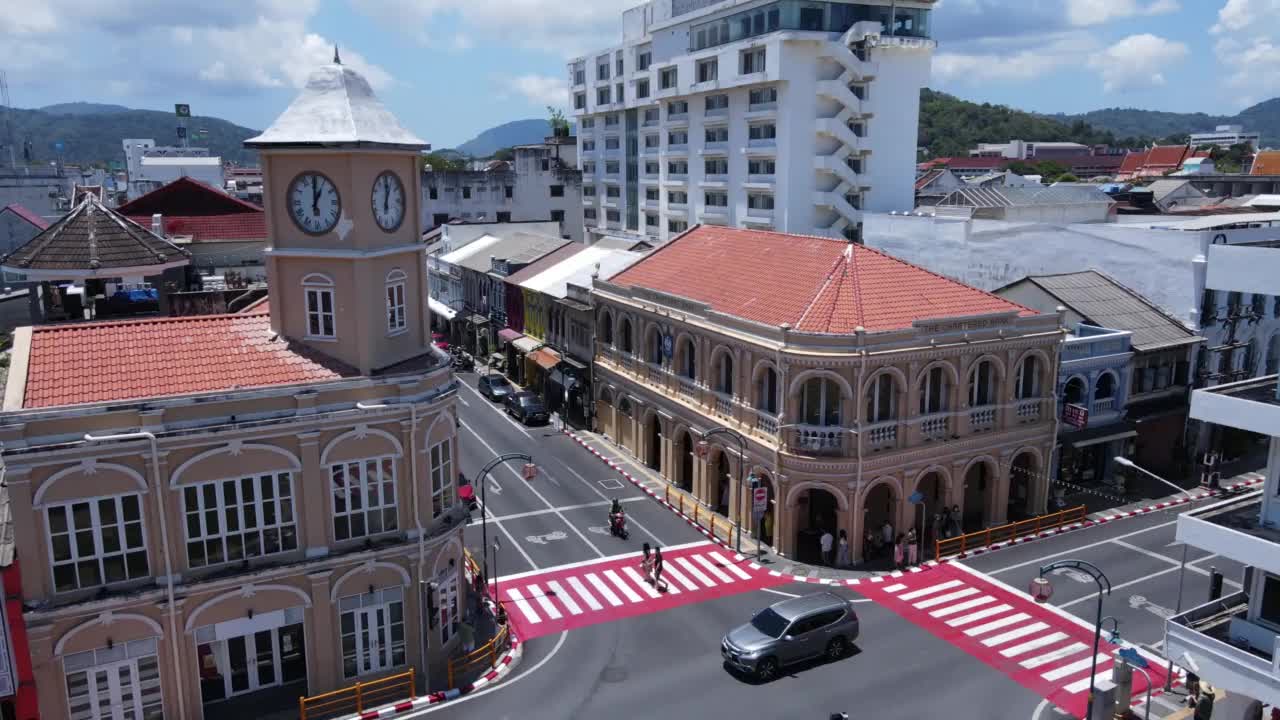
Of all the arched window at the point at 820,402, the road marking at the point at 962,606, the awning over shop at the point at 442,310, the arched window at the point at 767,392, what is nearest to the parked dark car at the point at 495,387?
the awning over shop at the point at 442,310

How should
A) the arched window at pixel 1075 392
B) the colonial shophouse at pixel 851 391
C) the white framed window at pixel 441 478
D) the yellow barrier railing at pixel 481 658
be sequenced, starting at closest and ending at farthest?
the white framed window at pixel 441 478 < the yellow barrier railing at pixel 481 658 < the colonial shophouse at pixel 851 391 < the arched window at pixel 1075 392

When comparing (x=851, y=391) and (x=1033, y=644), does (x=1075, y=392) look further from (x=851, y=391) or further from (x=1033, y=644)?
(x=1033, y=644)

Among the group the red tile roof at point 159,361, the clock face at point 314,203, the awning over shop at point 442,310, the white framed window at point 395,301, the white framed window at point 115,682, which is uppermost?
the clock face at point 314,203

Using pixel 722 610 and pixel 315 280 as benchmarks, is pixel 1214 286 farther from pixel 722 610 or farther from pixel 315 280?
pixel 315 280

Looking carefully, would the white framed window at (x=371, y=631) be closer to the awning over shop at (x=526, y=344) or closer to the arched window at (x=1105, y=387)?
the arched window at (x=1105, y=387)

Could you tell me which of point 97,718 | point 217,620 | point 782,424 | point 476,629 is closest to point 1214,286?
point 782,424
